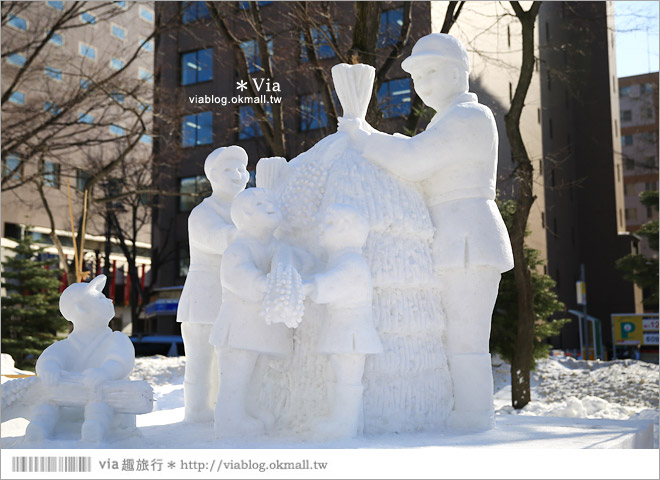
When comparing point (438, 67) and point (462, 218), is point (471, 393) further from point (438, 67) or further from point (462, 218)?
point (438, 67)

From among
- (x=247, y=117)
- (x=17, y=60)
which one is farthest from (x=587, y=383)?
(x=17, y=60)

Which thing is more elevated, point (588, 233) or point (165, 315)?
point (588, 233)

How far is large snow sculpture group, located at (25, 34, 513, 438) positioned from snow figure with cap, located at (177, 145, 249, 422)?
108 mm

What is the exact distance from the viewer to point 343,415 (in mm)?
3207

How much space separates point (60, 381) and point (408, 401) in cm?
163

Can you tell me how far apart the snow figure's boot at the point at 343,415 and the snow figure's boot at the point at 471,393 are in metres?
0.67

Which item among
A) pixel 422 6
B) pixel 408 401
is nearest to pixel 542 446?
pixel 408 401

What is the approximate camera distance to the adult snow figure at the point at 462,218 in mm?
3666

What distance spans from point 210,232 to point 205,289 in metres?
0.35

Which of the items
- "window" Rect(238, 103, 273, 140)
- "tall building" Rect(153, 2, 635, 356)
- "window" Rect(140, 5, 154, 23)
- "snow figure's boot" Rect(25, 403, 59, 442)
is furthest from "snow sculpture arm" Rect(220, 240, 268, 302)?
"window" Rect(140, 5, 154, 23)

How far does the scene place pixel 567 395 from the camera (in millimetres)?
10719

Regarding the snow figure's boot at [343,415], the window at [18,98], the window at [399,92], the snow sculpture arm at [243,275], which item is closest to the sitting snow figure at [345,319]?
the snow figure's boot at [343,415]

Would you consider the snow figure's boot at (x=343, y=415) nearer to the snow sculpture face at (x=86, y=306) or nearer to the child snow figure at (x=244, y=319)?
the child snow figure at (x=244, y=319)

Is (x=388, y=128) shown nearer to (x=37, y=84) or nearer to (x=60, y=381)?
(x=60, y=381)
